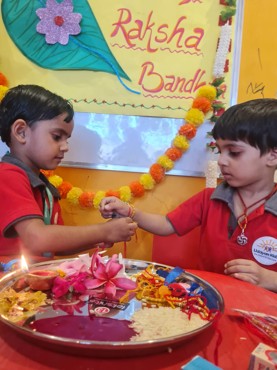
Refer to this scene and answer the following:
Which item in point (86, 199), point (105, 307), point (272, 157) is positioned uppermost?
point (272, 157)

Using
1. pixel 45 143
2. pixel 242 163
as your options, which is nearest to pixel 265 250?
pixel 242 163

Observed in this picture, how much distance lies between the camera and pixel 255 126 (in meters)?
1.01

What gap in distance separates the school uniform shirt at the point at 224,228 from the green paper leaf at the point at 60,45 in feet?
2.27

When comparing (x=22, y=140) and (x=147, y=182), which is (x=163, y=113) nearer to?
(x=147, y=182)

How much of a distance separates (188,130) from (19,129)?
68 centimetres

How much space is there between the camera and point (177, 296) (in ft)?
2.08

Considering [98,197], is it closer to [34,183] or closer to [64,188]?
[64,188]

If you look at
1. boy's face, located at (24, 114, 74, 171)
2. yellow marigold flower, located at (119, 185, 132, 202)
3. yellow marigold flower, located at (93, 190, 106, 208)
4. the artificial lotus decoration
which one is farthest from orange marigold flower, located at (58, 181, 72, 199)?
the artificial lotus decoration

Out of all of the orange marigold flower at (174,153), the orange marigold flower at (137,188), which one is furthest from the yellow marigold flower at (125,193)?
the orange marigold flower at (174,153)

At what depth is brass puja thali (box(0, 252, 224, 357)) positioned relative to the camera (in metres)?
0.43

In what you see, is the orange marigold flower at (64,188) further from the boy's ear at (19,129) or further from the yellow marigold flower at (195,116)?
the yellow marigold flower at (195,116)

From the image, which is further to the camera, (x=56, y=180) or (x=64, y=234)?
(x=56, y=180)

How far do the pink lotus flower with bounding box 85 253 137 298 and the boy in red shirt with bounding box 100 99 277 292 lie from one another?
1.19 ft

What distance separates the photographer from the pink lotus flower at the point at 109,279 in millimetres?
653
